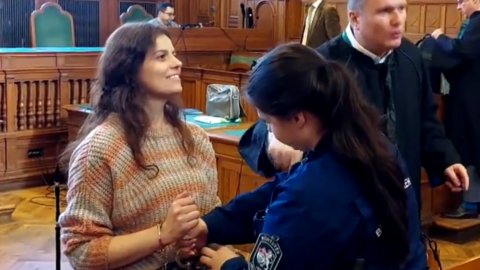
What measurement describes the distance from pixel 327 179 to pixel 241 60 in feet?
22.7

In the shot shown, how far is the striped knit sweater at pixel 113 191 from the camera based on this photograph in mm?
1862

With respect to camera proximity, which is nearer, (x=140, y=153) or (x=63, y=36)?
(x=140, y=153)

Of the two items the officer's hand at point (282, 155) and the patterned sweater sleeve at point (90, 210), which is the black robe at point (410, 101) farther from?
the patterned sweater sleeve at point (90, 210)

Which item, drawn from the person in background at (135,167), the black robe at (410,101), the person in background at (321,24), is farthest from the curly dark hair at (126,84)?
the person in background at (321,24)

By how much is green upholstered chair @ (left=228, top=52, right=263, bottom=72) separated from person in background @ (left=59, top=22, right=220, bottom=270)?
595cm

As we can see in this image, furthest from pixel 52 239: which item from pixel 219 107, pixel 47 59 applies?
pixel 47 59

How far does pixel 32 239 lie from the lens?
15.8ft

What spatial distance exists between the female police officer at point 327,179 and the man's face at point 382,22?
2.81 feet

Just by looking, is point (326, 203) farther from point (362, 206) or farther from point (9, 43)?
A: point (9, 43)

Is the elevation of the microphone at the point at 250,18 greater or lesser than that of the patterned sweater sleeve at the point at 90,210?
greater

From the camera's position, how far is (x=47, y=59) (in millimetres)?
6332

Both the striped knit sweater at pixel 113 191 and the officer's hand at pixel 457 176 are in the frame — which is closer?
the striped knit sweater at pixel 113 191

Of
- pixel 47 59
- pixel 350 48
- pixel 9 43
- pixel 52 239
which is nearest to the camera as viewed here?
pixel 350 48

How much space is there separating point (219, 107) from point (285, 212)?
12.7 ft
